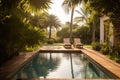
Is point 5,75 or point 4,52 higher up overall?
point 4,52

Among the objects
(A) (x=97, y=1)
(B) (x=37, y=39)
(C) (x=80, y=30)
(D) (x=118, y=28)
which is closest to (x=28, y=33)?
(B) (x=37, y=39)

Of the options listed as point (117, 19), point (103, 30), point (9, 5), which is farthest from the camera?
point (103, 30)

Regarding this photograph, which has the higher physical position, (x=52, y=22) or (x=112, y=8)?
(x=52, y=22)

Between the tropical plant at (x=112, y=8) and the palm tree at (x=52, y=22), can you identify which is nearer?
the tropical plant at (x=112, y=8)

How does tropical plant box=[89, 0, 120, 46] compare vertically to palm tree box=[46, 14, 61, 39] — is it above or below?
below

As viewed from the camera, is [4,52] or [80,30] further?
[80,30]

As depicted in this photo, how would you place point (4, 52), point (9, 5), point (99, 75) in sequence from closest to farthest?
point (9, 5) → point (99, 75) → point (4, 52)

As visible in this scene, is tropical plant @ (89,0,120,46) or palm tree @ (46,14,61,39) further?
palm tree @ (46,14,61,39)

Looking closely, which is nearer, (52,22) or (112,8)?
(112,8)

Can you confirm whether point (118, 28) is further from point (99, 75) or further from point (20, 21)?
point (20, 21)

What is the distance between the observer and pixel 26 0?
7488 mm

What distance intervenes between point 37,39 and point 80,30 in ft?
70.7

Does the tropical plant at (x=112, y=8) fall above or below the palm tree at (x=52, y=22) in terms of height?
below

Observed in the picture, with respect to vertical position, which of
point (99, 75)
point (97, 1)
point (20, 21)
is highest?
point (97, 1)
